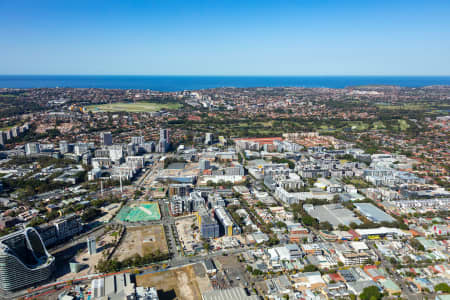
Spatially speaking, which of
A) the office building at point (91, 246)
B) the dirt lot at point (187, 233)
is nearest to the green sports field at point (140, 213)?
the dirt lot at point (187, 233)

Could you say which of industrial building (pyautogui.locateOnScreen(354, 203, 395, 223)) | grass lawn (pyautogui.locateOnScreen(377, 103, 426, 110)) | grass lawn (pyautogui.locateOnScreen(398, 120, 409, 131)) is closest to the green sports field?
industrial building (pyautogui.locateOnScreen(354, 203, 395, 223))

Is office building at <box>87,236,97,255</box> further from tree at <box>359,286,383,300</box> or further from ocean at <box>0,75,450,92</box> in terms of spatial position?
ocean at <box>0,75,450,92</box>

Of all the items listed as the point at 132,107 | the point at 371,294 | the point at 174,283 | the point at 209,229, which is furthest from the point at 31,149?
the point at 371,294

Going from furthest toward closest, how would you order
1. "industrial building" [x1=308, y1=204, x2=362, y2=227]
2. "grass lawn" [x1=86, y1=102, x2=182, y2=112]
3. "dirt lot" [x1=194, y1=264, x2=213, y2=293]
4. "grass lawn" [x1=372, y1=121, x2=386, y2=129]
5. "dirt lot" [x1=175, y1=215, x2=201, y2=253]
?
"grass lawn" [x1=86, y1=102, x2=182, y2=112]
"grass lawn" [x1=372, y1=121, x2=386, y2=129]
"industrial building" [x1=308, y1=204, x2=362, y2=227]
"dirt lot" [x1=175, y1=215, x2=201, y2=253]
"dirt lot" [x1=194, y1=264, x2=213, y2=293]

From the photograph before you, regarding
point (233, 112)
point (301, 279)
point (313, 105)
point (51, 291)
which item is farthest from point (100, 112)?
point (301, 279)

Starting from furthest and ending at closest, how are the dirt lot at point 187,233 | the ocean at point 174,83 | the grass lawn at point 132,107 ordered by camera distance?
the ocean at point 174,83 < the grass lawn at point 132,107 < the dirt lot at point 187,233

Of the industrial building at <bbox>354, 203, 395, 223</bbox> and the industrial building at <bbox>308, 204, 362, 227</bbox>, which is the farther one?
the industrial building at <bbox>354, 203, 395, 223</bbox>

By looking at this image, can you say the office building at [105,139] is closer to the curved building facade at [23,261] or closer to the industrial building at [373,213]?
the curved building facade at [23,261]
